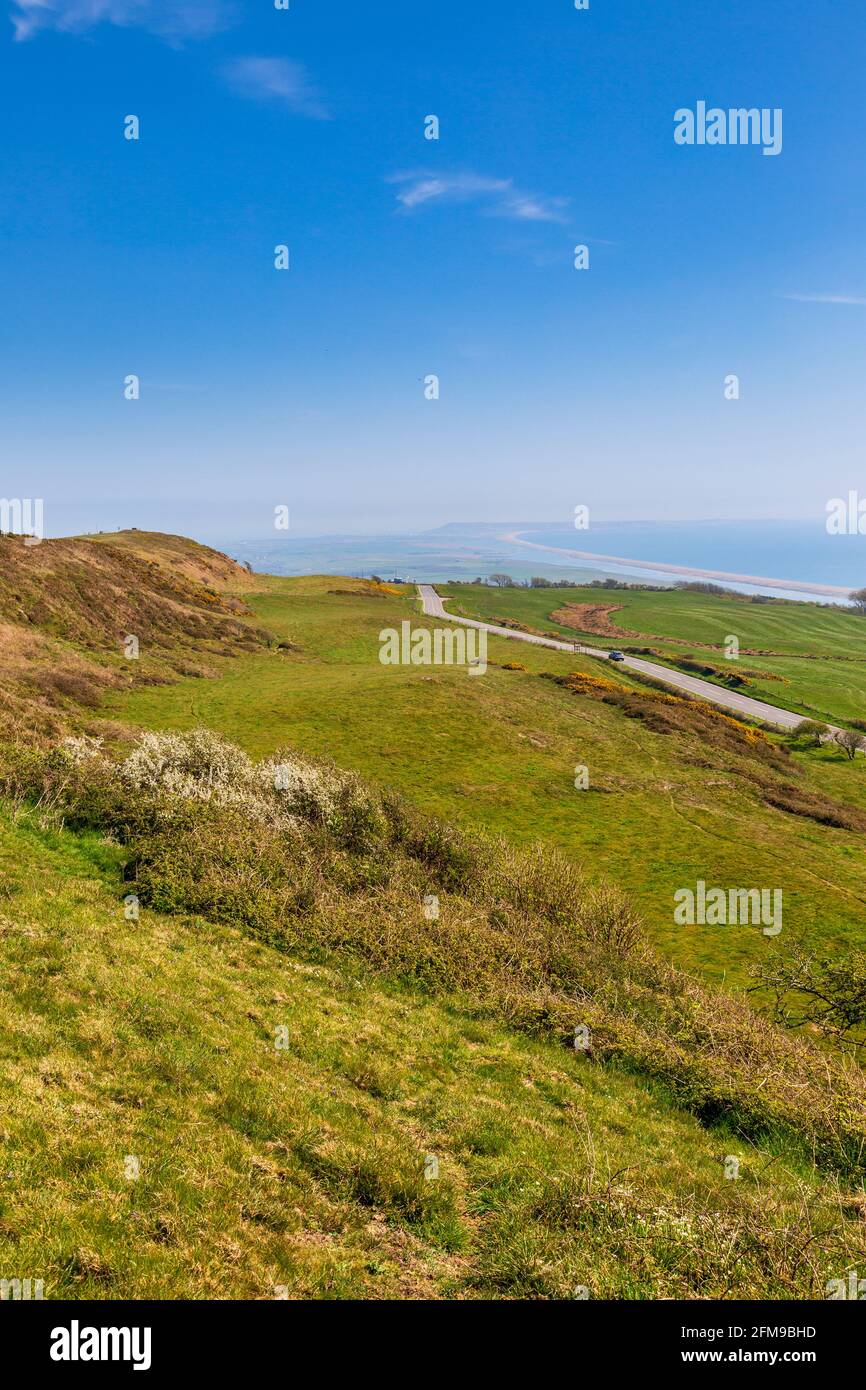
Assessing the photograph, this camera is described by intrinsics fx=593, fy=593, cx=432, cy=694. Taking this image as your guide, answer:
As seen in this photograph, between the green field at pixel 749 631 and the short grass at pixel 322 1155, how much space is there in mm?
83807

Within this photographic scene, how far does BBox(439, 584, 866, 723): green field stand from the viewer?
92.9 meters

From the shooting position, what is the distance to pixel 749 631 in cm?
14150

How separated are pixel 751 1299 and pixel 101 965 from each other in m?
12.8

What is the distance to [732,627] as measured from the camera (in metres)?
143

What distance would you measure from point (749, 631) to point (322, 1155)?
506 feet

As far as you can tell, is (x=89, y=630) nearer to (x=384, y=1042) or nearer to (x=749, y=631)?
(x=384, y=1042)

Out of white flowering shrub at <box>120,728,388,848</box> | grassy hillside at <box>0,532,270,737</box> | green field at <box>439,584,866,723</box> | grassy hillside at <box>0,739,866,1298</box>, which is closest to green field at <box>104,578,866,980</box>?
grassy hillside at <box>0,532,270,737</box>

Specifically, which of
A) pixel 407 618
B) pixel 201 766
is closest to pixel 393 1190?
pixel 201 766

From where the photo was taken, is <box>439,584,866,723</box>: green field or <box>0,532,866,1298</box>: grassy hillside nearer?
<box>0,532,866,1298</box>: grassy hillside

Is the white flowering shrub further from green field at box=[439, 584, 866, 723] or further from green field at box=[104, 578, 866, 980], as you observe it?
green field at box=[439, 584, 866, 723]

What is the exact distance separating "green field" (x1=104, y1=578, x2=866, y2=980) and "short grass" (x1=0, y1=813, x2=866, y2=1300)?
13.1 meters

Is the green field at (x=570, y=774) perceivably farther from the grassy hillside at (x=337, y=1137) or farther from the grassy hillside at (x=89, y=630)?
the grassy hillside at (x=337, y=1137)

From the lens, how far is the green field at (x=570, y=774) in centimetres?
2983

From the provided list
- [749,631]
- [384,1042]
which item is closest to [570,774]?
[384,1042]
